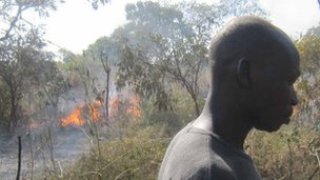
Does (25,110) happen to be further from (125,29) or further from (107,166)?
(125,29)

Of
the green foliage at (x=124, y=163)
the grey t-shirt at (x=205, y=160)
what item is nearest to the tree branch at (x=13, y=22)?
the green foliage at (x=124, y=163)

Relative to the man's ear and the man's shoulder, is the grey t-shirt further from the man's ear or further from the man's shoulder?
the man's ear

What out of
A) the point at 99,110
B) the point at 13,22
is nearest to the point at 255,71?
the point at 99,110

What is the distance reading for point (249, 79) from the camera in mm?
1334

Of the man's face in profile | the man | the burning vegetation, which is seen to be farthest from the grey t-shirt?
the burning vegetation

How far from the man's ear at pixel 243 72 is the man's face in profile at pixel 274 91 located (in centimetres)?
2

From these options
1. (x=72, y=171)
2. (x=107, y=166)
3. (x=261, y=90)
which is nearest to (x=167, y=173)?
(x=261, y=90)

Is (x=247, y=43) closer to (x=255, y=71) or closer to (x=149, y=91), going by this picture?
(x=255, y=71)

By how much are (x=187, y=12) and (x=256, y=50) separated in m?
21.4

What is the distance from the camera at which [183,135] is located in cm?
145

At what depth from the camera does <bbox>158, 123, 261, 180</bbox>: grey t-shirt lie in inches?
49.1

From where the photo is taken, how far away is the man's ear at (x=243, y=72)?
1.33m

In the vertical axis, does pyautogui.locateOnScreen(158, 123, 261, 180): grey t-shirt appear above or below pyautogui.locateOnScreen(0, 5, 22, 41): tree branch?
below

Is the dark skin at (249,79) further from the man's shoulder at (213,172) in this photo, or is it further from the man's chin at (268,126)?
the man's shoulder at (213,172)
